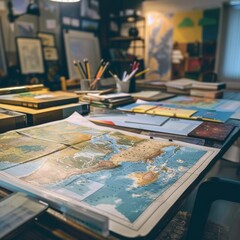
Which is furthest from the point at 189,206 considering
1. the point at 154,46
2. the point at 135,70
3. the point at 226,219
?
the point at 154,46

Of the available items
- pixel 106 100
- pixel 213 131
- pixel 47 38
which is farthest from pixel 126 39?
pixel 213 131


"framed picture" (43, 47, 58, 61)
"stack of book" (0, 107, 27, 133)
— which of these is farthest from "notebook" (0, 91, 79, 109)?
"framed picture" (43, 47, 58, 61)

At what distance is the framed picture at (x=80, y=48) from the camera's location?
2932mm

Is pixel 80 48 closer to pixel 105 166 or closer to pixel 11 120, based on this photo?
pixel 11 120

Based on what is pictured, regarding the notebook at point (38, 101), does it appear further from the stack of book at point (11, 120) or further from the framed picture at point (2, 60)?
the framed picture at point (2, 60)

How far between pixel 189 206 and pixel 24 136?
2.13 feet

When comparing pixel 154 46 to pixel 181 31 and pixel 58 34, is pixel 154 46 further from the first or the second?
pixel 58 34

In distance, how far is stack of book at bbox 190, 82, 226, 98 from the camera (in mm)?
1634

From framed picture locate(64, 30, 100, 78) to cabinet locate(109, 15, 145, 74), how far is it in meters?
0.27

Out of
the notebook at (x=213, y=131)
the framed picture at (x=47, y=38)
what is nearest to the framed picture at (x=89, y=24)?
the framed picture at (x=47, y=38)

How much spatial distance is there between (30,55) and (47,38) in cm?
35

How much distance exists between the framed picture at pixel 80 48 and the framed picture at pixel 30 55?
376 mm

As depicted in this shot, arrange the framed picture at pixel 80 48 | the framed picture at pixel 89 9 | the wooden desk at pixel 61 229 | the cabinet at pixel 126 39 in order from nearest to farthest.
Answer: the wooden desk at pixel 61 229 < the framed picture at pixel 80 48 < the framed picture at pixel 89 9 < the cabinet at pixel 126 39

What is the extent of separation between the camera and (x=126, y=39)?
356 cm
